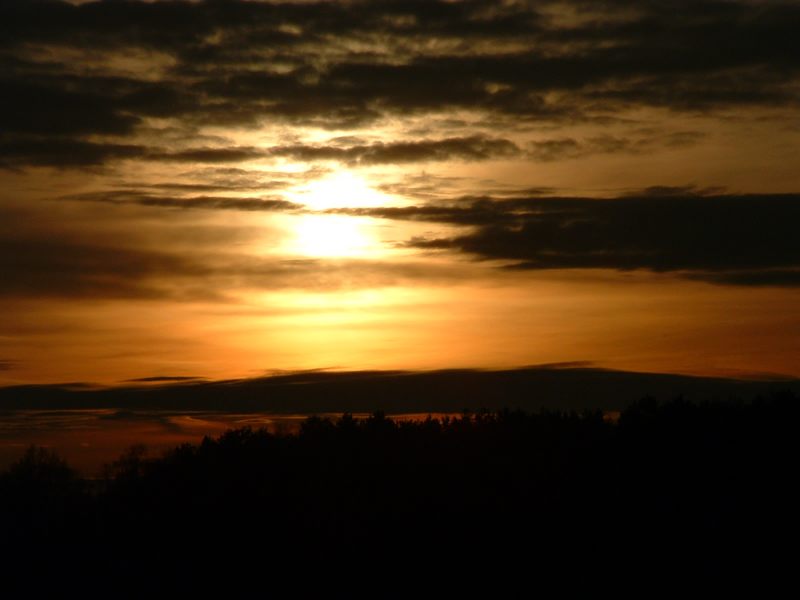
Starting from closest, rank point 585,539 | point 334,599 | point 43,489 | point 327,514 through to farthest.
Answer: point 585,539, point 334,599, point 327,514, point 43,489

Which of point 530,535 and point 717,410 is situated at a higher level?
point 717,410

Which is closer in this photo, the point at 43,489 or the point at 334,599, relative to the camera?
the point at 334,599

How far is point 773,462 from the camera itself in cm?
3794

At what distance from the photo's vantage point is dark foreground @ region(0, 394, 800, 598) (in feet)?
116

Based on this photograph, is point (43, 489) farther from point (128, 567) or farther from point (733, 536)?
point (733, 536)

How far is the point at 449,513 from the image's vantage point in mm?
40812

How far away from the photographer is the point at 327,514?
4300 centimetres

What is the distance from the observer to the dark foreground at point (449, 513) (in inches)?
1388

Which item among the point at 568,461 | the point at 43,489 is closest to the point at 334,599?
the point at 568,461

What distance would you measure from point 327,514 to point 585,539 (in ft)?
31.6

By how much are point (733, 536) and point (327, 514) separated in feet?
45.8

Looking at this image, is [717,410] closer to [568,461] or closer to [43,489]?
[568,461]

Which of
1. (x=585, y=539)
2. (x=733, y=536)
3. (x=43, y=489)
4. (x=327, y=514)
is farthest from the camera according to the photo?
(x=43, y=489)

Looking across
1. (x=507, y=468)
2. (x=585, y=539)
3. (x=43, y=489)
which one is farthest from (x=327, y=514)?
(x=43, y=489)
